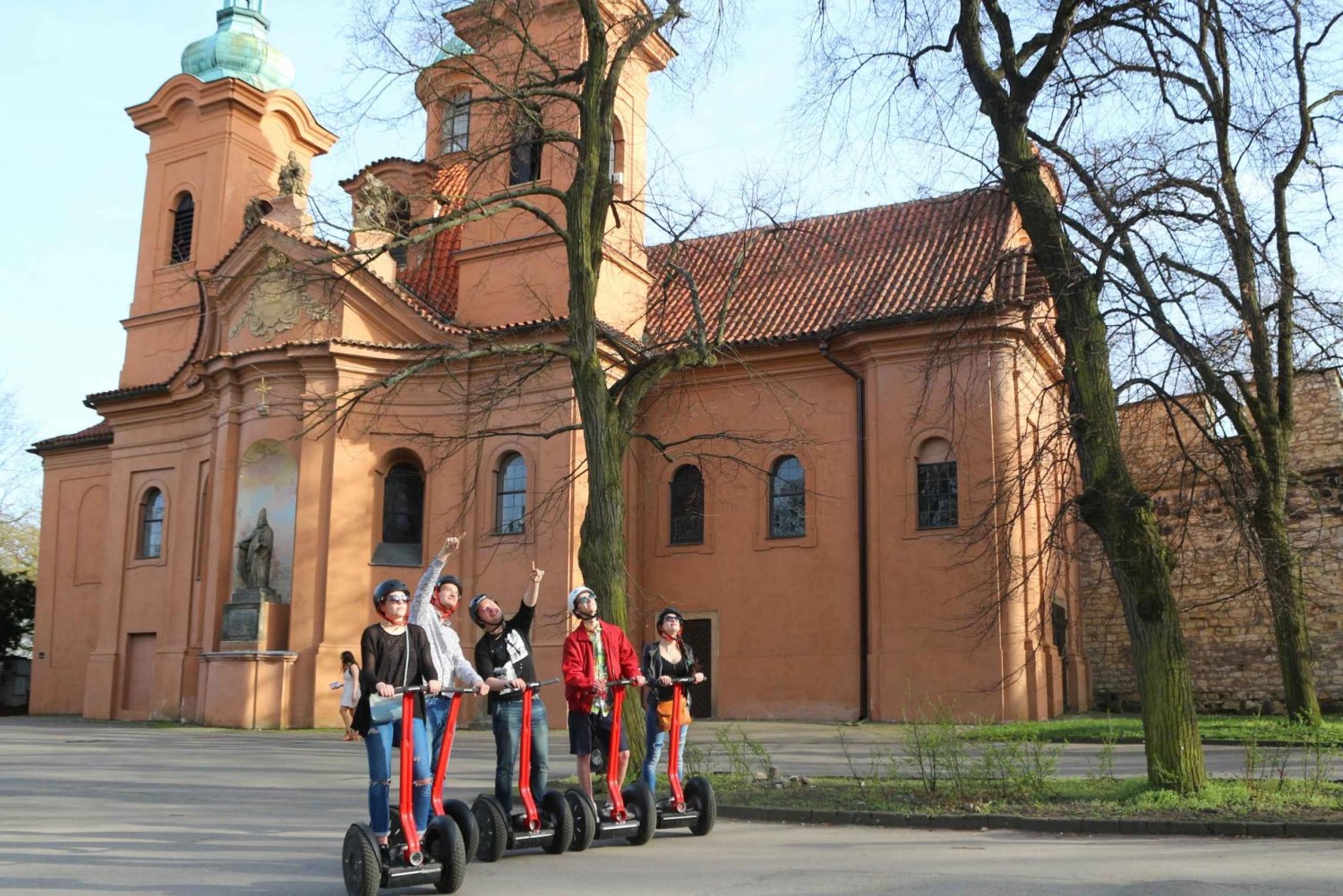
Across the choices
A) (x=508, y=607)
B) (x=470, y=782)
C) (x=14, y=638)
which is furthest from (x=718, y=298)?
(x=14, y=638)

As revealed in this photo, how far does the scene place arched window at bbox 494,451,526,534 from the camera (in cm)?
2714

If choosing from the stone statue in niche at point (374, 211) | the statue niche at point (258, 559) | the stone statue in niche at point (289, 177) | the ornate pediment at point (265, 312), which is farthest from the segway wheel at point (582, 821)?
the stone statue in niche at point (289, 177)

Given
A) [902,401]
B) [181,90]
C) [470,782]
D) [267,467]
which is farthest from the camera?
[181,90]

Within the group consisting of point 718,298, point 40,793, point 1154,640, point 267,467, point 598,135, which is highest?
point 718,298

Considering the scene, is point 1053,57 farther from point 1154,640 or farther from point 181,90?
point 181,90

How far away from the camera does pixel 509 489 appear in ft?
89.8

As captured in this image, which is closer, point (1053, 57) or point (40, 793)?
point (1053, 57)

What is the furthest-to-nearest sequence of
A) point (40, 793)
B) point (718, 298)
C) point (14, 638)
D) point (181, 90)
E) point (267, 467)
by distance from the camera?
point (14, 638) < point (181, 90) < point (718, 298) < point (267, 467) < point (40, 793)

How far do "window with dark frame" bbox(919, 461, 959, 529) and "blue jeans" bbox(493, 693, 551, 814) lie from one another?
57.1 feet

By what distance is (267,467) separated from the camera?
1097 inches

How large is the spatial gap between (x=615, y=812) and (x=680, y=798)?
2.20ft

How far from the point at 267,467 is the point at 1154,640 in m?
21.0

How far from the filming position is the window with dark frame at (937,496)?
25.5 metres

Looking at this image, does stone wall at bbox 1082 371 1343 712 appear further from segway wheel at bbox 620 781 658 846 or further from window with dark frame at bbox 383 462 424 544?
segway wheel at bbox 620 781 658 846
